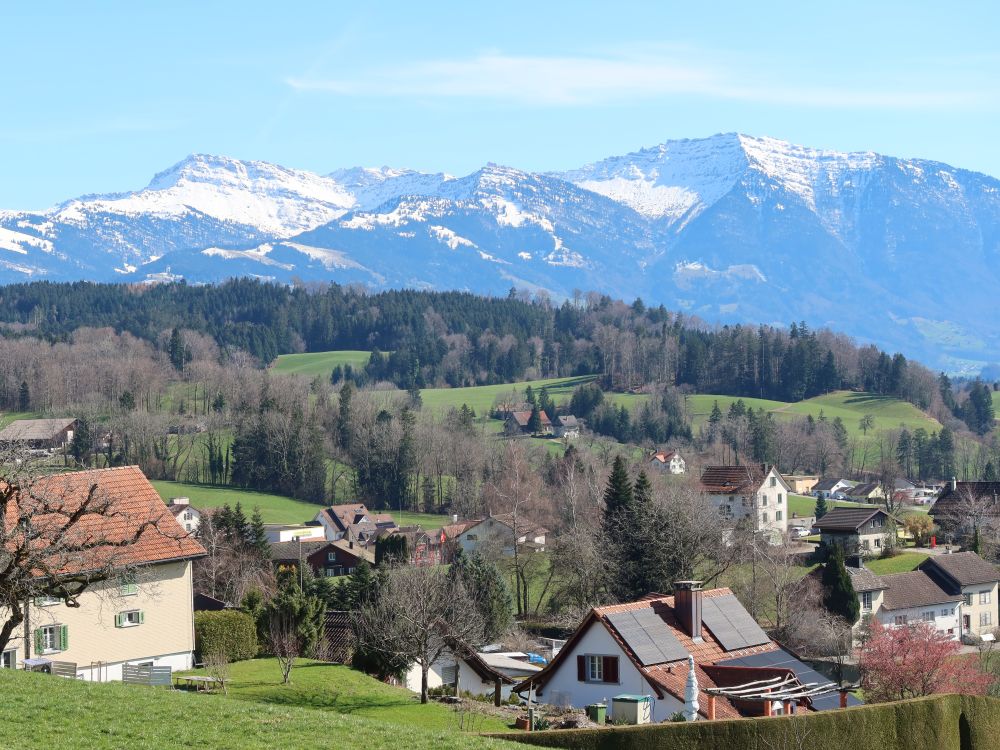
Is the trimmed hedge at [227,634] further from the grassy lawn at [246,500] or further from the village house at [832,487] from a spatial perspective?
the village house at [832,487]

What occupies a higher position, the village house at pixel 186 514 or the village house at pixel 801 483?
the village house at pixel 186 514

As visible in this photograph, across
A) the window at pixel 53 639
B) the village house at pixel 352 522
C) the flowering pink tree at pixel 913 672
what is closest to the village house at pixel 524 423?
the village house at pixel 352 522

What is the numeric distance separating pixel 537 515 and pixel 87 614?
182 ft

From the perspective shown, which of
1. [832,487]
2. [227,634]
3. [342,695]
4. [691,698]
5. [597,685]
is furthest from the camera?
[832,487]

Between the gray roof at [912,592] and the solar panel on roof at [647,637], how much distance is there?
30368 mm

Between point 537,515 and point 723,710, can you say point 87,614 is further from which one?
point 537,515

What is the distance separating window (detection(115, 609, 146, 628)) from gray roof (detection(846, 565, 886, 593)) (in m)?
Answer: 37.3

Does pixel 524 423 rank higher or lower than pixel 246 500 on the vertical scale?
higher

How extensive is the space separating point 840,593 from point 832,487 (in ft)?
216

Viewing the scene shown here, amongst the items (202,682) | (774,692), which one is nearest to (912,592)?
(774,692)

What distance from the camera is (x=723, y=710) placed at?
31109 mm

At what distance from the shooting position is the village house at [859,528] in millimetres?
77750

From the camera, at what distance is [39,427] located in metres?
120

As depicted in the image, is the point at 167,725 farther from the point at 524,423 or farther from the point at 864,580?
the point at 524,423
